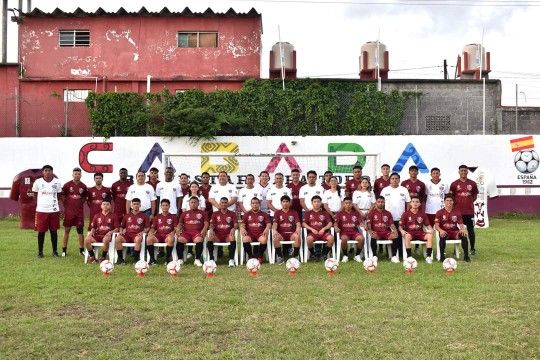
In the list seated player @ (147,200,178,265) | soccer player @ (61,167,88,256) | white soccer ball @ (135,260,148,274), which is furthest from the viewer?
soccer player @ (61,167,88,256)

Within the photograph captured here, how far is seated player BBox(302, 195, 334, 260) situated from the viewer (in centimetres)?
1098

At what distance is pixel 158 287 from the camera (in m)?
8.39

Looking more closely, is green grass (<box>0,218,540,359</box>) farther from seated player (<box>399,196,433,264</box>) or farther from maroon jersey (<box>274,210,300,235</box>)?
maroon jersey (<box>274,210,300,235</box>)

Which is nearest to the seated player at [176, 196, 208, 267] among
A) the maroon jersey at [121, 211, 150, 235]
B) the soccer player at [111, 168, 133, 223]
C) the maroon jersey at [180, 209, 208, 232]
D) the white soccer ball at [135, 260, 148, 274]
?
the maroon jersey at [180, 209, 208, 232]

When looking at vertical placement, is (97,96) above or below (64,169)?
above

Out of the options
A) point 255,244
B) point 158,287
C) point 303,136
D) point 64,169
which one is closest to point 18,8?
point 64,169

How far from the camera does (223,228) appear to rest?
11.0 m

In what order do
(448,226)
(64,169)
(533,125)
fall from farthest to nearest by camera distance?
(533,125), (64,169), (448,226)

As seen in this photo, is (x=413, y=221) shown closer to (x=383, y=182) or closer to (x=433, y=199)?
(x=433, y=199)

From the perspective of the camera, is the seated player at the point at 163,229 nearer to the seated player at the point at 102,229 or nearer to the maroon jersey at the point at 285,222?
the seated player at the point at 102,229

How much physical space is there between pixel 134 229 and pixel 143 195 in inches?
34.9

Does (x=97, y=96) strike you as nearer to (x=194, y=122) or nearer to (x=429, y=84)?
(x=194, y=122)

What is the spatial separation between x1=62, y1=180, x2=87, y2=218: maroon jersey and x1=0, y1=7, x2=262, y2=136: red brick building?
11.5m

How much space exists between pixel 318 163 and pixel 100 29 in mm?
10820
